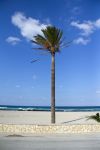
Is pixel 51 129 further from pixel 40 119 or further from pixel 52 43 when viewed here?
pixel 40 119

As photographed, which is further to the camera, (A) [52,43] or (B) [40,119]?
(B) [40,119]

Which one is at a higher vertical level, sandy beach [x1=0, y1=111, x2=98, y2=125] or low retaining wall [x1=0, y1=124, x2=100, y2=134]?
sandy beach [x1=0, y1=111, x2=98, y2=125]

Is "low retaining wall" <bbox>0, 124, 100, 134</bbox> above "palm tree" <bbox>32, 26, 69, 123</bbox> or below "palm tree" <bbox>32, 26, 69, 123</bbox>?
below

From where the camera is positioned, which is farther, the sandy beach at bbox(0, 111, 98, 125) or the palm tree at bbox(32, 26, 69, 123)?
the sandy beach at bbox(0, 111, 98, 125)

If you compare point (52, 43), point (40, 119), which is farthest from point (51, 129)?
point (40, 119)

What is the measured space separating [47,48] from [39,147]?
22.2 feet

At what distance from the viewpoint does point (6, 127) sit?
496 inches

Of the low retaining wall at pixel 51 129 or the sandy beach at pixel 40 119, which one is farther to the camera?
the sandy beach at pixel 40 119

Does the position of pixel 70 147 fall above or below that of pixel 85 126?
below

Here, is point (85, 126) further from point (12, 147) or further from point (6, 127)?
point (12, 147)

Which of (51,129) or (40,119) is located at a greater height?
(40,119)

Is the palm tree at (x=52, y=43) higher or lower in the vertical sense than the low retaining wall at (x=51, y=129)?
higher

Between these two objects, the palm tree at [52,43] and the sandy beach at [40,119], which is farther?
the sandy beach at [40,119]

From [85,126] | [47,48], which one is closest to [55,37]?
[47,48]
